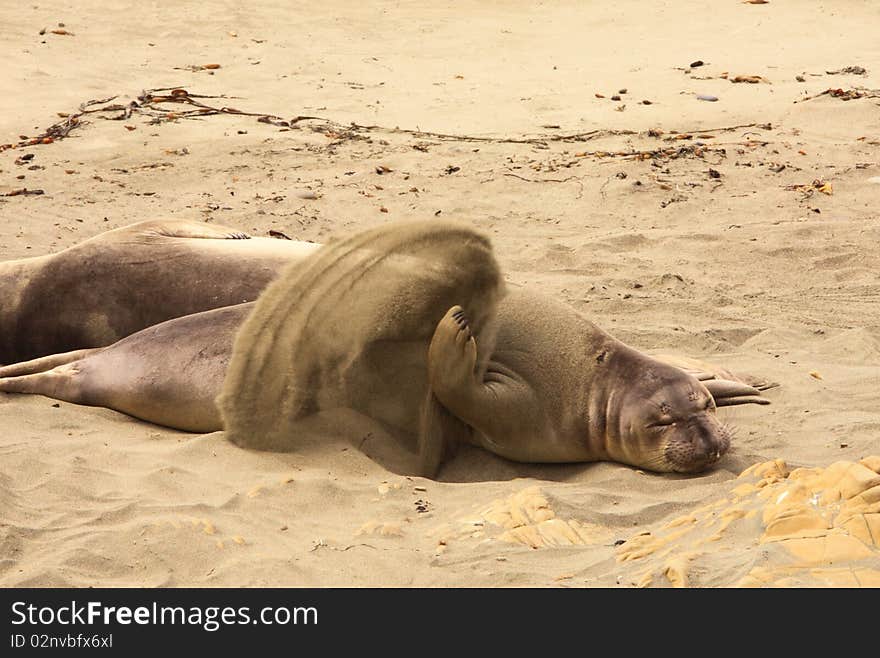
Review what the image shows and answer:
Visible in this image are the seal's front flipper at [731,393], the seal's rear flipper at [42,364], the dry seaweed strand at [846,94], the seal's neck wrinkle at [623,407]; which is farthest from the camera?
the dry seaweed strand at [846,94]

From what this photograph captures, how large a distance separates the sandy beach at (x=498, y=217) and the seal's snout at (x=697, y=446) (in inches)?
2.8

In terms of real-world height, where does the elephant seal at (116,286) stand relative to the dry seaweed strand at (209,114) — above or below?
above

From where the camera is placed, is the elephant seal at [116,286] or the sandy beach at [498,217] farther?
the elephant seal at [116,286]

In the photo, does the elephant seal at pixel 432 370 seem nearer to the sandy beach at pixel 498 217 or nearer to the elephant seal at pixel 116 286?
the sandy beach at pixel 498 217

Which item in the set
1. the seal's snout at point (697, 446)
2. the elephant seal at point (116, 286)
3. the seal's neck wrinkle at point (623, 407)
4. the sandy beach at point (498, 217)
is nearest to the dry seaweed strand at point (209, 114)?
the sandy beach at point (498, 217)

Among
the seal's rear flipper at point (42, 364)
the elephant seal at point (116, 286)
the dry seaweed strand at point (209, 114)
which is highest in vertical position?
the elephant seal at point (116, 286)

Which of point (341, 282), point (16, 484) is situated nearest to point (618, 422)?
point (341, 282)

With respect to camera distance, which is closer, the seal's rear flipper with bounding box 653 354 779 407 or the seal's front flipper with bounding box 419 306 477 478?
the seal's front flipper with bounding box 419 306 477 478

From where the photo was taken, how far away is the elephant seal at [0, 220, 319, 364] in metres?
5.41

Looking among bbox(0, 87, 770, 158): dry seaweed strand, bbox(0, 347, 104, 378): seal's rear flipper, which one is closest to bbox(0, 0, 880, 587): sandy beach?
bbox(0, 87, 770, 158): dry seaweed strand

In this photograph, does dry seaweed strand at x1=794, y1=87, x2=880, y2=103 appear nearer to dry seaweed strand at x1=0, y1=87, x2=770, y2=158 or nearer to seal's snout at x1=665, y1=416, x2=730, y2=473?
dry seaweed strand at x1=0, y1=87, x2=770, y2=158

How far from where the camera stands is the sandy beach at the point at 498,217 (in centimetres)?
353

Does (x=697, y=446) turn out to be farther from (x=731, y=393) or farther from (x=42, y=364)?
(x=42, y=364)
